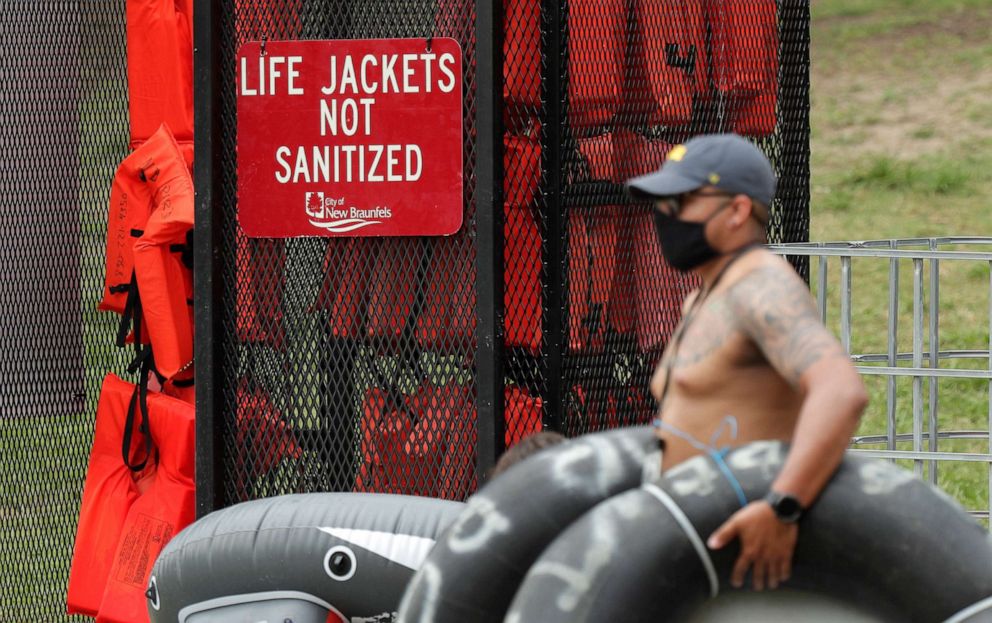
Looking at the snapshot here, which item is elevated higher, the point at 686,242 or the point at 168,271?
the point at 686,242

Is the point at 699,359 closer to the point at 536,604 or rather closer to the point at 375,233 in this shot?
the point at 536,604

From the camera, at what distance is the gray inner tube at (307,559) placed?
4.64m

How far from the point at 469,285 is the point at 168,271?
1.22m

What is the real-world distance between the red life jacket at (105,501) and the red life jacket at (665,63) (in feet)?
6.97

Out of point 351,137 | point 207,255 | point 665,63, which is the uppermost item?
point 665,63

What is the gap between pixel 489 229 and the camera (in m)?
4.99

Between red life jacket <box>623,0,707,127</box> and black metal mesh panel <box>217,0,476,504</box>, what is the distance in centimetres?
65

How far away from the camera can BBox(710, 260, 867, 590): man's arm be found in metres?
3.00

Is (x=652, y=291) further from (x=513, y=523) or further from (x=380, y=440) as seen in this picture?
(x=513, y=523)

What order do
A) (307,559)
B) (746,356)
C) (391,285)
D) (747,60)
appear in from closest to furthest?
(746,356), (307,559), (391,285), (747,60)

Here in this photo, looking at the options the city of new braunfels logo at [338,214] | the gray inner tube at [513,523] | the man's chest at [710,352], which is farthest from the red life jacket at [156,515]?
the man's chest at [710,352]

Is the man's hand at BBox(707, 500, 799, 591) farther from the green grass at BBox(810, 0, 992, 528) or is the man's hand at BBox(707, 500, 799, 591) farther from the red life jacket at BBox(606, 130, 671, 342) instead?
the green grass at BBox(810, 0, 992, 528)

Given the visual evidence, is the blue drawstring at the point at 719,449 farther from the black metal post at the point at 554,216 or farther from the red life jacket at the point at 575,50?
the red life jacket at the point at 575,50

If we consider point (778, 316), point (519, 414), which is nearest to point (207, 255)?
point (519, 414)
